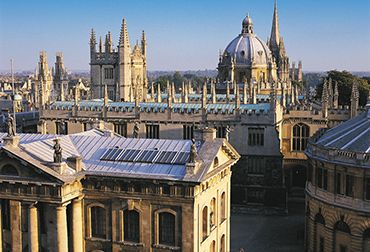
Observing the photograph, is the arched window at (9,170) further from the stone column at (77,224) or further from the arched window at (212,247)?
the arched window at (212,247)

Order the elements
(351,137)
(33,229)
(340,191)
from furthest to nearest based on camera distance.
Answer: (351,137), (340,191), (33,229)

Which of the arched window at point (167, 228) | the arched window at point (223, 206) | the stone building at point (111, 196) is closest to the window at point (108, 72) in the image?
the stone building at point (111, 196)

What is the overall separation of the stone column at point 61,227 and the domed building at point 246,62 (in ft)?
202

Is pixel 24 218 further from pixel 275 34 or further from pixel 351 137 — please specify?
pixel 275 34

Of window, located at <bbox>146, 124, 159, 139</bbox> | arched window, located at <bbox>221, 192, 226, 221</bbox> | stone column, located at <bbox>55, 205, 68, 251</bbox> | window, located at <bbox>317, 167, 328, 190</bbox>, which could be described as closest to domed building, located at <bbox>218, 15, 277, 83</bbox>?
window, located at <bbox>146, 124, 159, 139</bbox>

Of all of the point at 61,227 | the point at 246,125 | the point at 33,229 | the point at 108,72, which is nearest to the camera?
Result: the point at 61,227

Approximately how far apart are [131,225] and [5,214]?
781 cm

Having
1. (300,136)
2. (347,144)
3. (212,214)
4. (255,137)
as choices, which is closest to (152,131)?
(255,137)

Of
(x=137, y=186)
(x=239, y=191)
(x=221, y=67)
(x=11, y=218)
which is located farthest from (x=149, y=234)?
(x=221, y=67)

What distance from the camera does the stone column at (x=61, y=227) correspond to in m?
30.3

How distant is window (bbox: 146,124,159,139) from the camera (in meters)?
56.4

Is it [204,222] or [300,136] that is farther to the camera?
[300,136]

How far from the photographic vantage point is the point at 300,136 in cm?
5662

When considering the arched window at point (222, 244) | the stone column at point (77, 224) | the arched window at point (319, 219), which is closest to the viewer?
the stone column at point (77, 224)
